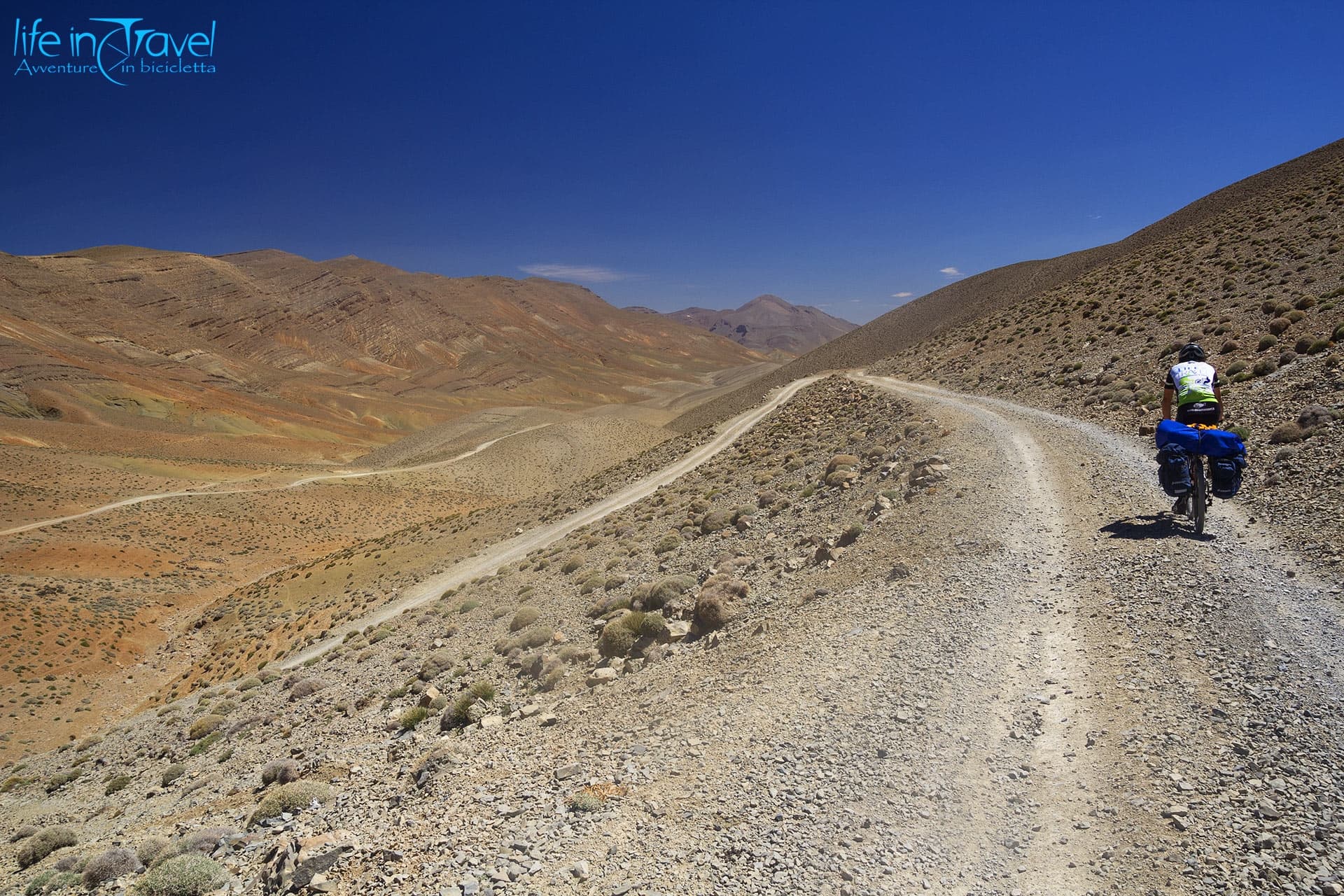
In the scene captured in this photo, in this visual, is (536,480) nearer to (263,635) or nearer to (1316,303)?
(263,635)

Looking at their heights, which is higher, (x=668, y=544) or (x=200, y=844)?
(x=668, y=544)

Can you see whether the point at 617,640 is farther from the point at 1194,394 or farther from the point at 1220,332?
the point at 1220,332

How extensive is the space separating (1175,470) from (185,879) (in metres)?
11.9

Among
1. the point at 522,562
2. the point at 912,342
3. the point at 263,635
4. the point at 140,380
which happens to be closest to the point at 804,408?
the point at 522,562

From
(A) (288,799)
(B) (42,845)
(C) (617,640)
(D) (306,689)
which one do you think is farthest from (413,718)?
(D) (306,689)

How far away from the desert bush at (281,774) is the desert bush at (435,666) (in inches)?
105

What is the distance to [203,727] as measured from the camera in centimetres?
1552

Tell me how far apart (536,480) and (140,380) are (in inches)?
2244

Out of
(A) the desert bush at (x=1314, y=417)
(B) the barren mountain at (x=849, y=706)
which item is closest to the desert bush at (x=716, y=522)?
(B) the barren mountain at (x=849, y=706)

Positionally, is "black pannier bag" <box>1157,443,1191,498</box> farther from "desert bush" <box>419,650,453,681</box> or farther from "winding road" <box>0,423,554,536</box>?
"winding road" <box>0,423,554,536</box>

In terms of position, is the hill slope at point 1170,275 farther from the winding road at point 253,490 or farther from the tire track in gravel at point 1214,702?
the tire track in gravel at point 1214,702

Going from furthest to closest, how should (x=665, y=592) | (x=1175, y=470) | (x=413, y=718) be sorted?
(x=665, y=592), (x=413, y=718), (x=1175, y=470)

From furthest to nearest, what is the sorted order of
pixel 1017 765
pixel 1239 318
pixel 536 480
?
1. pixel 536 480
2. pixel 1239 318
3. pixel 1017 765

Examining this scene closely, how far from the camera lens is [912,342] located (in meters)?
56.3
